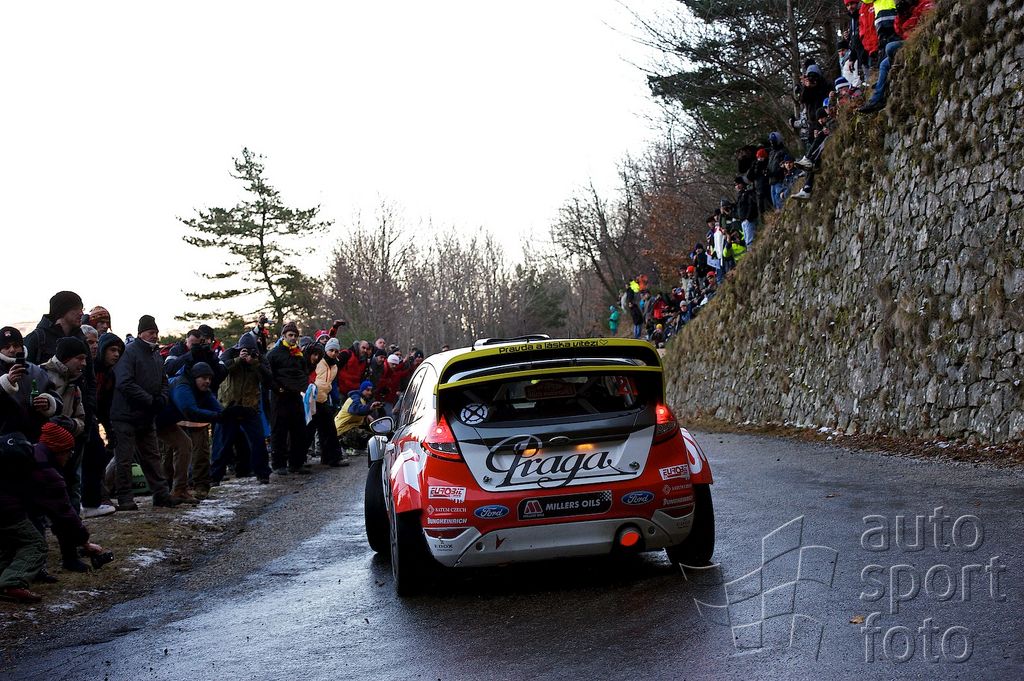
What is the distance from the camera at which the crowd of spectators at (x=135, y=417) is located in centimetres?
805

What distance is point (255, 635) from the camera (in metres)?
6.52

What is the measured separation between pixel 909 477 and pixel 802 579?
4942mm

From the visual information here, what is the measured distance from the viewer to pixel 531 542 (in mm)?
6770

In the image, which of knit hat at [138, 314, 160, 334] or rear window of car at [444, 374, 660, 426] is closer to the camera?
rear window of car at [444, 374, 660, 426]

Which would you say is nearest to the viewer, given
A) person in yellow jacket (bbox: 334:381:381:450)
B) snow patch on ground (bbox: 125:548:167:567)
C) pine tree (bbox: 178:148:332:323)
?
snow patch on ground (bbox: 125:548:167:567)

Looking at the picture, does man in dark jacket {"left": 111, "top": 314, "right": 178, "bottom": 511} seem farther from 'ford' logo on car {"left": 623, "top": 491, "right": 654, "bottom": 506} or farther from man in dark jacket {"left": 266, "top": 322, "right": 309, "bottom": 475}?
'ford' logo on car {"left": 623, "top": 491, "right": 654, "bottom": 506}

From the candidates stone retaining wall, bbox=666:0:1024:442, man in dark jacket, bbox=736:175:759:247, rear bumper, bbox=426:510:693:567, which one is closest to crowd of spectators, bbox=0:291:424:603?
rear bumper, bbox=426:510:693:567

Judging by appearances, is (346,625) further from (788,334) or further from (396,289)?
(396,289)

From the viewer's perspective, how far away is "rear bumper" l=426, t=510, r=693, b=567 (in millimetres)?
6762

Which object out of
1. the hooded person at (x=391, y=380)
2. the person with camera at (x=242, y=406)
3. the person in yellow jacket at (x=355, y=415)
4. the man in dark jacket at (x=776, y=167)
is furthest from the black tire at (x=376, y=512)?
the man in dark jacket at (x=776, y=167)

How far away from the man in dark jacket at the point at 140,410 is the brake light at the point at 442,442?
6.36 meters

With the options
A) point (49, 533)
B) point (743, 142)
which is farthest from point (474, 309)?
point (49, 533)

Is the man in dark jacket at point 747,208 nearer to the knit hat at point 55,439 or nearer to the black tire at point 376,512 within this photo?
the black tire at point 376,512

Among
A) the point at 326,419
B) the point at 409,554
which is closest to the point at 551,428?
the point at 409,554
